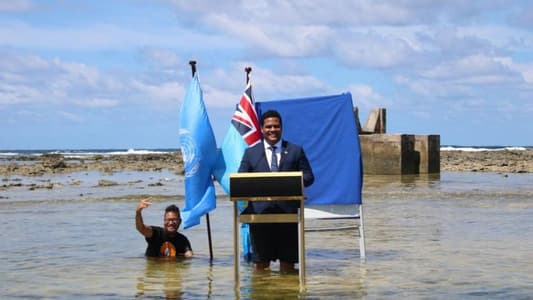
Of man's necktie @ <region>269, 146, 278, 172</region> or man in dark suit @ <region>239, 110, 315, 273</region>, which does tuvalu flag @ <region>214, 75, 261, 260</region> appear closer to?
man in dark suit @ <region>239, 110, 315, 273</region>

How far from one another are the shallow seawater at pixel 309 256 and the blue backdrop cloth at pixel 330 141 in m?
0.88

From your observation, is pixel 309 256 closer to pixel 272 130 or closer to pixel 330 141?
pixel 330 141

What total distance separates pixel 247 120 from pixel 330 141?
1155 mm

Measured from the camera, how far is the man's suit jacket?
9.51m

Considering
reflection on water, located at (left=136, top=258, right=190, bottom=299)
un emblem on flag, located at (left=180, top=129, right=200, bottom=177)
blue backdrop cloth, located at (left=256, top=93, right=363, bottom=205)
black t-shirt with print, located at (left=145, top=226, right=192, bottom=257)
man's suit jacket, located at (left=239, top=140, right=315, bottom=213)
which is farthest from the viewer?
black t-shirt with print, located at (left=145, top=226, right=192, bottom=257)

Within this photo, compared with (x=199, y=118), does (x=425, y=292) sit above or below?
below

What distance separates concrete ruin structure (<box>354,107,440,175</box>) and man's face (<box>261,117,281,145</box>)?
2086cm

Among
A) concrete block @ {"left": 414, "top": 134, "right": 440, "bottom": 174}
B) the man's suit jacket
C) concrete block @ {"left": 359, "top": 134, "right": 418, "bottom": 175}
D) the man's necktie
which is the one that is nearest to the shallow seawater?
the man's suit jacket

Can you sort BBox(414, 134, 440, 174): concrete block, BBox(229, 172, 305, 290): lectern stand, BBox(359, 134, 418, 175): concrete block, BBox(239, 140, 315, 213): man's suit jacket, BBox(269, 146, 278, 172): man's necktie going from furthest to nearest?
BBox(414, 134, 440, 174): concrete block
BBox(359, 134, 418, 175): concrete block
BBox(269, 146, 278, 172): man's necktie
BBox(239, 140, 315, 213): man's suit jacket
BBox(229, 172, 305, 290): lectern stand

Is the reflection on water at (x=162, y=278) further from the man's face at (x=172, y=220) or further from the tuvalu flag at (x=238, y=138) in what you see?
the tuvalu flag at (x=238, y=138)

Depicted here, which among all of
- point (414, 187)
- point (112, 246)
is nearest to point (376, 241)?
point (112, 246)

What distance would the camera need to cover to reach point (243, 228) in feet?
36.0

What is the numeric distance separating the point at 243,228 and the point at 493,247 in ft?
12.4

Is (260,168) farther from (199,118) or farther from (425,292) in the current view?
(425,292)
